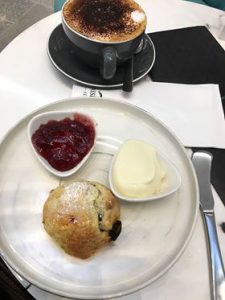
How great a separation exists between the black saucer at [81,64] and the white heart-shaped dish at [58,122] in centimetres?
15

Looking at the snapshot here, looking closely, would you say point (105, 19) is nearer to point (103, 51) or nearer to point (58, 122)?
point (103, 51)

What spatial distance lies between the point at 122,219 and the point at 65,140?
217 millimetres

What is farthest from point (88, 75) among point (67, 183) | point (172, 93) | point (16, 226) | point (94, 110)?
point (16, 226)

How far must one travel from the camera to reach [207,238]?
72 centimetres

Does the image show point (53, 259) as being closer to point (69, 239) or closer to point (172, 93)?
point (69, 239)

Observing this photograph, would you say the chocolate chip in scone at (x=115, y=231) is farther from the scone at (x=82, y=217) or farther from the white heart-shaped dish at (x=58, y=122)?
the white heart-shaped dish at (x=58, y=122)

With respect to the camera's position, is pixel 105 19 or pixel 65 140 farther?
pixel 105 19

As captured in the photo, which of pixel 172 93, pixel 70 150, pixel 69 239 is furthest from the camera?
pixel 172 93

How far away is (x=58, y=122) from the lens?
2.62 feet

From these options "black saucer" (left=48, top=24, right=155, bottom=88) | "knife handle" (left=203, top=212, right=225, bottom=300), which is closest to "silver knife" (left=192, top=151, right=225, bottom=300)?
"knife handle" (left=203, top=212, right=225, bottom=300)

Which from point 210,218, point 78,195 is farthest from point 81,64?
point 210,218

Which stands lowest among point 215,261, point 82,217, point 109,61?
point 215,261

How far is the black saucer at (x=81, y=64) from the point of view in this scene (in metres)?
0.93

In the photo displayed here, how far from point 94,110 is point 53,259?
0.38 m
